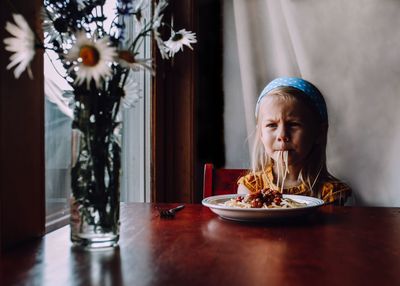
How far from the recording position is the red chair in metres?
1.88

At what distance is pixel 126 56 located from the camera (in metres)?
0.76

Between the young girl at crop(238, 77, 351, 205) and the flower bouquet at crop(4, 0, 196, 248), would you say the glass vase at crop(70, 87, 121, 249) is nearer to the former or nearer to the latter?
the flower bouquet at crop(4, 0, 196, 248)

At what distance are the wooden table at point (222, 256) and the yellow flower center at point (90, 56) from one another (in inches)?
13.6

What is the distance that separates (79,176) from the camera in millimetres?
807

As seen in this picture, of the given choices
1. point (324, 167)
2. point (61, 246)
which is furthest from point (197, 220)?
point (324, 167)

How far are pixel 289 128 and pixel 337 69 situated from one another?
1.65 ft

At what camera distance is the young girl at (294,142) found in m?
1.80

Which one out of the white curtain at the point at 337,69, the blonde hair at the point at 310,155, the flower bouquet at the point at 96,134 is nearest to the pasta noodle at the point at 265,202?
the flower bouquet at the point at 96,134

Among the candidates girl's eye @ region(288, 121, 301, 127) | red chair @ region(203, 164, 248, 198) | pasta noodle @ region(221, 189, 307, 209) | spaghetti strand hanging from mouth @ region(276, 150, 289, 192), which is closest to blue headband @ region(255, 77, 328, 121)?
girl's eye @ region(288, 121, 301, 127)

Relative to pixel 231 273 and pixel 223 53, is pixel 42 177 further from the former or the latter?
pixel 223 53

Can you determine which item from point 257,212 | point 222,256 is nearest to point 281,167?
point 257,212

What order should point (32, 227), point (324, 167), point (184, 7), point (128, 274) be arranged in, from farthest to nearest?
→ point (184, 7)
point (324, 167)
point (32, 227)
point (128, 274)

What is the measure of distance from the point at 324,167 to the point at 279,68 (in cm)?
58

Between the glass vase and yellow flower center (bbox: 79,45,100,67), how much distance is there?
9 centimetres
